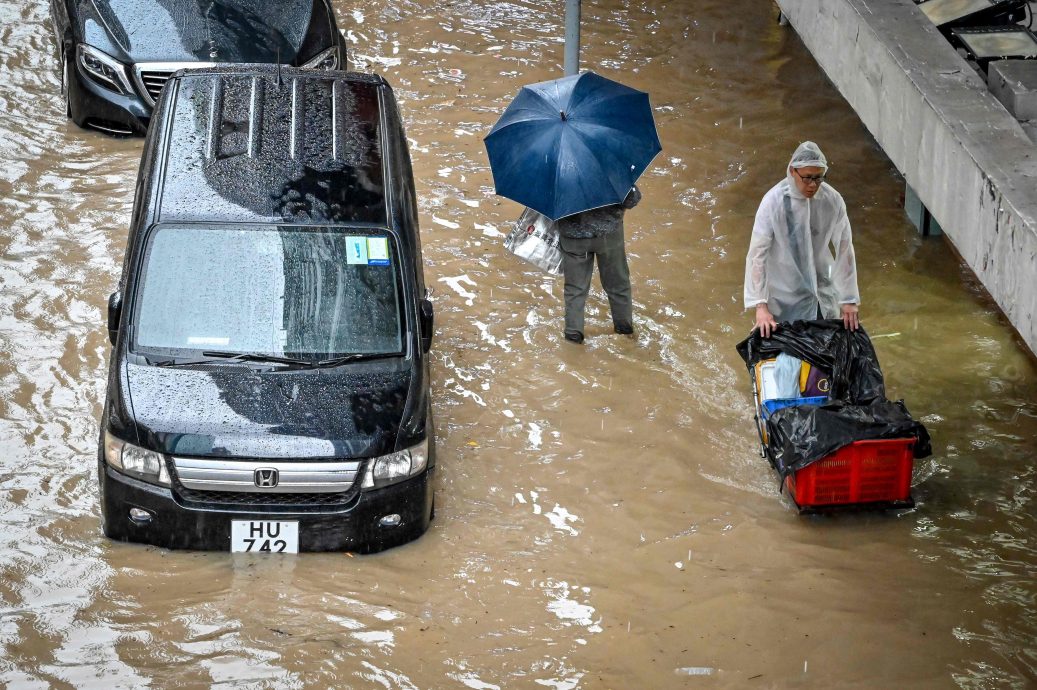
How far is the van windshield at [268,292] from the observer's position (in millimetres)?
7445

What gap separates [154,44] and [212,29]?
53 centimetres

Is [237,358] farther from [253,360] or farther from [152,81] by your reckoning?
[152,81]

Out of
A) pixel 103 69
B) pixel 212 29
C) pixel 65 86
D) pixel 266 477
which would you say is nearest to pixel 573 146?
pixel 266 477

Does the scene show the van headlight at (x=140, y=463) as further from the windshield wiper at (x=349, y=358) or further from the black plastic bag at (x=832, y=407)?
the black plastic bag at (x=832, y=407)

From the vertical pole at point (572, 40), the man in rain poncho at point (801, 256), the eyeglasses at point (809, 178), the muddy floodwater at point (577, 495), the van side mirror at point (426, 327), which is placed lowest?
the muddy floodwater at point (577, 495)

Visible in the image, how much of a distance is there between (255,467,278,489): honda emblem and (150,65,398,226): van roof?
5.25ft

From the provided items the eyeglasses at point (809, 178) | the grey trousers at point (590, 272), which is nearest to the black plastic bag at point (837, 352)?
the eyeglasses at point (809, 178)

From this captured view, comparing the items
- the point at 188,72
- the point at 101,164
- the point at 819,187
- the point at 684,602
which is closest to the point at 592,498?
the point at 684,602

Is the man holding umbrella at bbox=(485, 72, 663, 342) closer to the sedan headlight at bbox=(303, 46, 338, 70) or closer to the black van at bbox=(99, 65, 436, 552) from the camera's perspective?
the black van at bbox=(99, 65, 436, 552)

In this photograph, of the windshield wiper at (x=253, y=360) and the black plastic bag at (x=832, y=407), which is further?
the black plastic bag at (x=832, y=407)

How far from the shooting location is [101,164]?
12.3m

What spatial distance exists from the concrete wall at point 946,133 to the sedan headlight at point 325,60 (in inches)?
170

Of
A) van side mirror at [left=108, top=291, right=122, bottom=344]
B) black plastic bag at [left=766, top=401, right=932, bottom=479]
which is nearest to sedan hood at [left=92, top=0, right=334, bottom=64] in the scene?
van side mirror at [left=108, top=291, right=122, bottom=344]

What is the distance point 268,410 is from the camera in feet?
23.4
